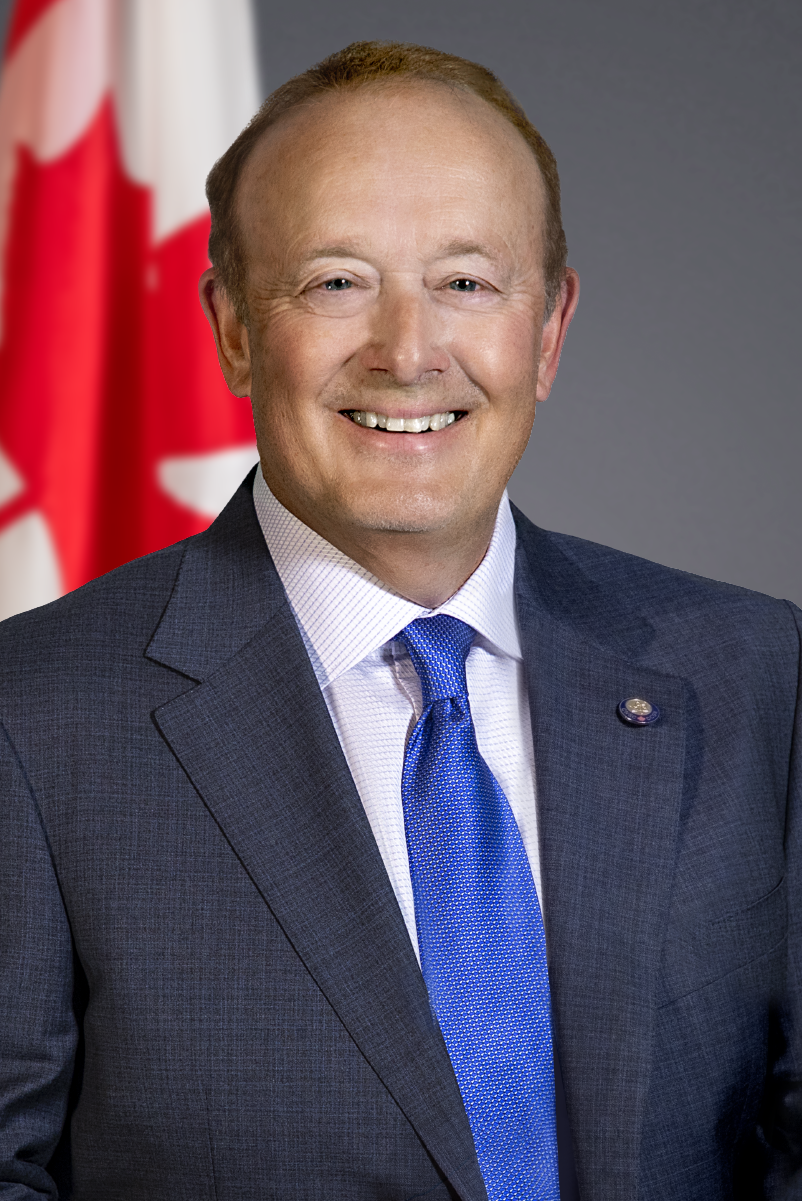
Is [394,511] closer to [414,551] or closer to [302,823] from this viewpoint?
[414,551]

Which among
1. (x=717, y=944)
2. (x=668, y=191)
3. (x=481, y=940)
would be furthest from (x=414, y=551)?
(x=668, y=191)

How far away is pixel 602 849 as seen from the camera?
1698 mm

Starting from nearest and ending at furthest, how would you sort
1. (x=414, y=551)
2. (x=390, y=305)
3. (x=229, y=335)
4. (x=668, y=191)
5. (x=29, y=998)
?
(x=29, y=998) → (x=390, y=305) → (x=414, y=551) → (x=229, y=335) → (x=668, y=191)

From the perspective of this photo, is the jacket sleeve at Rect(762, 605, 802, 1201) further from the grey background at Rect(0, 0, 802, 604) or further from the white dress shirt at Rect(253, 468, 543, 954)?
the grey background at Rect(0, 0, 802, 604)

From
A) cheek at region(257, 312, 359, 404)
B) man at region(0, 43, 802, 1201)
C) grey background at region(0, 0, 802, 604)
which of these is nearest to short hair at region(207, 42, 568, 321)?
man at region(0, 43, 802, 1201)

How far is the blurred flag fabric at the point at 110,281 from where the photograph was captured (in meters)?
2.92

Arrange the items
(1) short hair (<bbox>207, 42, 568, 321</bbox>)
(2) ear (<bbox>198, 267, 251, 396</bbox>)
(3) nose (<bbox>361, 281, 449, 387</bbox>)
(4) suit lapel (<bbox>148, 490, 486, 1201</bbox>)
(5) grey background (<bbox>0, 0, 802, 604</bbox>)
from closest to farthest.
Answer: (4) suit lapel (<bbox>148, 490, 486, 1201</bbox>) → (3) nose (<bbox>361, 281, 449, 387</bbox>) → (1) short hair (<bbox>207, 42, 568, 321</bbox>) → (2) ear (<bbox>198, 267, 251, 396</bbox>) → (5) grey background (<bbox>0, 0, 802, 604</bbox>)

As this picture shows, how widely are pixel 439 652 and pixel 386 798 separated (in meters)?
0.19

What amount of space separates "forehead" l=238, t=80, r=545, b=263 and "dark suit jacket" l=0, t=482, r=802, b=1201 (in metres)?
0.41

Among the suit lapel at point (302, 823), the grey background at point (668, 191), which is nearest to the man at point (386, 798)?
the suit lapel at point (302, 823)

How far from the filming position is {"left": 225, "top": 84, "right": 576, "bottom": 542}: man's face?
1.65m

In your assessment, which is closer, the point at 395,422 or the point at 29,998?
the point at 29,998

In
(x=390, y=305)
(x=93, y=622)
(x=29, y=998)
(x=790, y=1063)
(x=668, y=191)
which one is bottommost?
(x=790, y=1063)

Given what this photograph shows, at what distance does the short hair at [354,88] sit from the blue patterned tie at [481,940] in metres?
0.57
